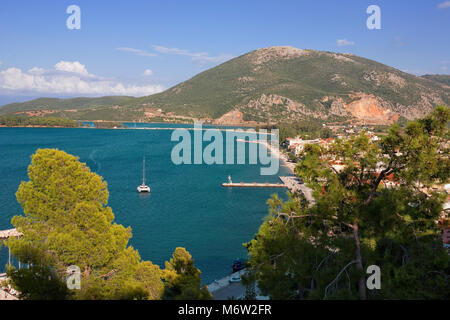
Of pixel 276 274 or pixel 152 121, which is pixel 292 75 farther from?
pixel 276 274

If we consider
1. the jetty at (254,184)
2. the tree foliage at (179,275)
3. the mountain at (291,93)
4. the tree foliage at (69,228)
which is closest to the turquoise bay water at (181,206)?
the jetty at (254,184)

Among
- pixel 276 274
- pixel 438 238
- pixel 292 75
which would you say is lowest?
pixel 276 274

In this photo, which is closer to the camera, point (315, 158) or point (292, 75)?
point (315, 158)

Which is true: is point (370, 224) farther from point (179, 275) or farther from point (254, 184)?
point (254, 184)

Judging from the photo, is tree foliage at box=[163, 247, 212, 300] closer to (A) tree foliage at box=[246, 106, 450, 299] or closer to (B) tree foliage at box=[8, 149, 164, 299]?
(B) tree foliage at box=[8, 149, 164, 299]

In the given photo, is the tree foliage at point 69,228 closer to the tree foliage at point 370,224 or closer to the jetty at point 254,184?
the tree foliage at point 370,224

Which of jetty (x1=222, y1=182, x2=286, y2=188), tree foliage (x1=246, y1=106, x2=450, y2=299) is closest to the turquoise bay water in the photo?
jetty (x1=222, y1=182, x2=286, y2=188)
